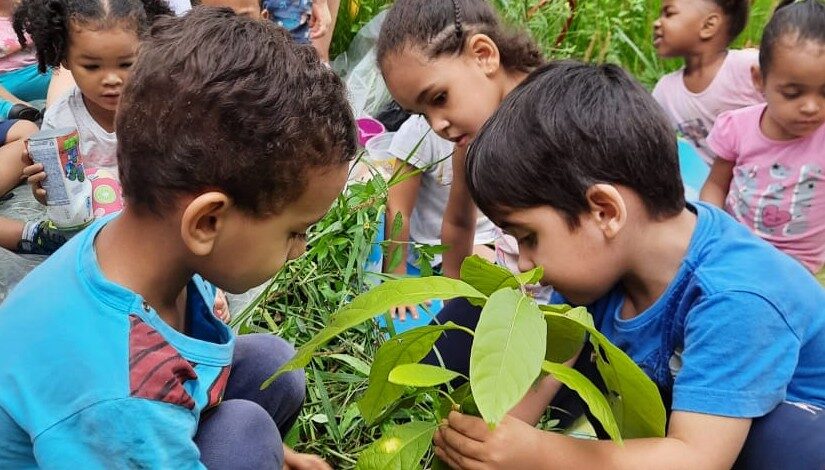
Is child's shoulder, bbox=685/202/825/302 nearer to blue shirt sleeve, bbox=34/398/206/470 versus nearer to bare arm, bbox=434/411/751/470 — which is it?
bare arm, bbox=434/411/751/470

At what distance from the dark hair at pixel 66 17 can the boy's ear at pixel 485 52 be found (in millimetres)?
793

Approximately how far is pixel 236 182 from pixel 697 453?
28.5 inches

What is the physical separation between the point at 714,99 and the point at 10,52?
238cm

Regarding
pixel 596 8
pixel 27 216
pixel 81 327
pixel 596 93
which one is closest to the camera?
pixel 81 327

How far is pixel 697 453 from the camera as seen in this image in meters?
1.21

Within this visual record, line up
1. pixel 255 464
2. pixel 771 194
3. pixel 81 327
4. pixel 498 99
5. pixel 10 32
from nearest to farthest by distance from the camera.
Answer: pixel 81 327 → pixel 255 464 → pixel 498 99 → pixel 771 194 → pixel 10 32

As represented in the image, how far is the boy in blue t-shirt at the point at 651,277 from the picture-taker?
1.21m

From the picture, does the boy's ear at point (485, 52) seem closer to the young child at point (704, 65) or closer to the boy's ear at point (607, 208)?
the boy's ear at point (607, 208)

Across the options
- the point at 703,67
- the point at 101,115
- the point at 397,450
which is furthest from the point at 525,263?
the point at 703,67

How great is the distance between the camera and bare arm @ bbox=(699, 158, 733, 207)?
268 centimetres

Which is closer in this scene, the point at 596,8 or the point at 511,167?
the point at 511,167

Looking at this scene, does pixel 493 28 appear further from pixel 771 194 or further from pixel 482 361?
pixel 482 361

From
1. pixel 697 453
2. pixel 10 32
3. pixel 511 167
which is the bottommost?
pixel 10 32

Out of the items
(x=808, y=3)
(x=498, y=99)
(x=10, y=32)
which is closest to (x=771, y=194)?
(x=808, y=3)
